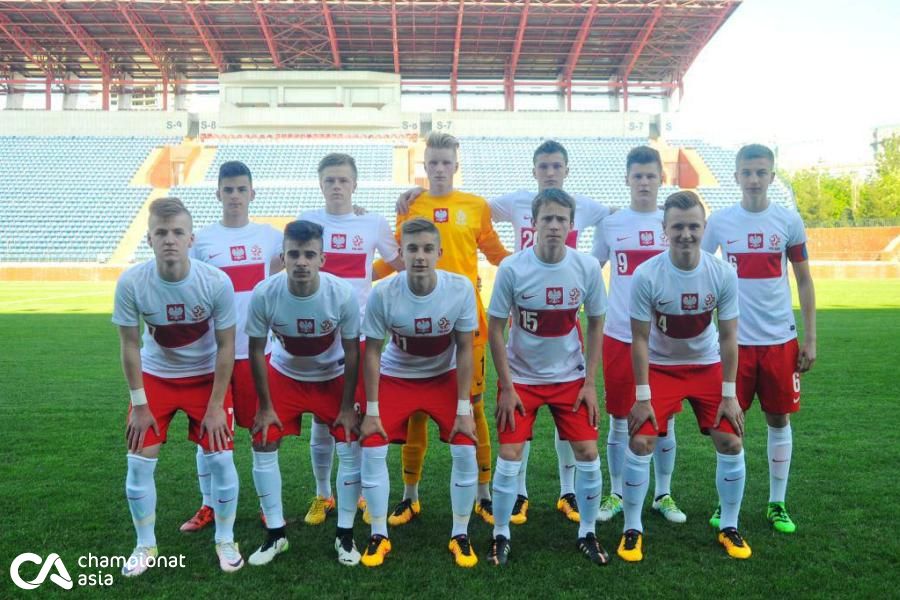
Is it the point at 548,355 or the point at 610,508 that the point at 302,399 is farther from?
the point at 610,508

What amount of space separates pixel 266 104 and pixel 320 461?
32.4 metres

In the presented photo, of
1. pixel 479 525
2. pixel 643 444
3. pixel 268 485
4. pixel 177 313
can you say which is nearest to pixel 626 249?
pixel 643 444

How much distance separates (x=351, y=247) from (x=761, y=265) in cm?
231

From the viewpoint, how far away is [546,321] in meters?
3.52

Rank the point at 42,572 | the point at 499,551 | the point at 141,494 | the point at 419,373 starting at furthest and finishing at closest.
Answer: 1. the point at 419,373
2. the point at 499,551
3. the point at 141,494
4. the point at 42,572

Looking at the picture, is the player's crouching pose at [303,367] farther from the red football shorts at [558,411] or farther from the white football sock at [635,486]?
the white football sock at [635,486]

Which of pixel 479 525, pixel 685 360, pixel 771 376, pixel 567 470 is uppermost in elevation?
pixel 685 360

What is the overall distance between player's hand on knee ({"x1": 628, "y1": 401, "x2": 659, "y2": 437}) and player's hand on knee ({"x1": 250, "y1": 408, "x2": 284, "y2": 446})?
1729 millimetres

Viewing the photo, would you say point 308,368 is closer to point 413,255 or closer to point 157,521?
point 413,255

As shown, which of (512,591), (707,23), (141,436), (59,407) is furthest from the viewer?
(707,23)

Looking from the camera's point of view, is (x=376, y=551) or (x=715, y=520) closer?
(x=376, y=551)

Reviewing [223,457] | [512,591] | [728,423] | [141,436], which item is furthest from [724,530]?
[141,436]

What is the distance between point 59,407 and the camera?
21.3 ft

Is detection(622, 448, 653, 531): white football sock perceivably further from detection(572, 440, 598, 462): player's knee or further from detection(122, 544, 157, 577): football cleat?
detection(122, 544, 157, 577): football cleat
